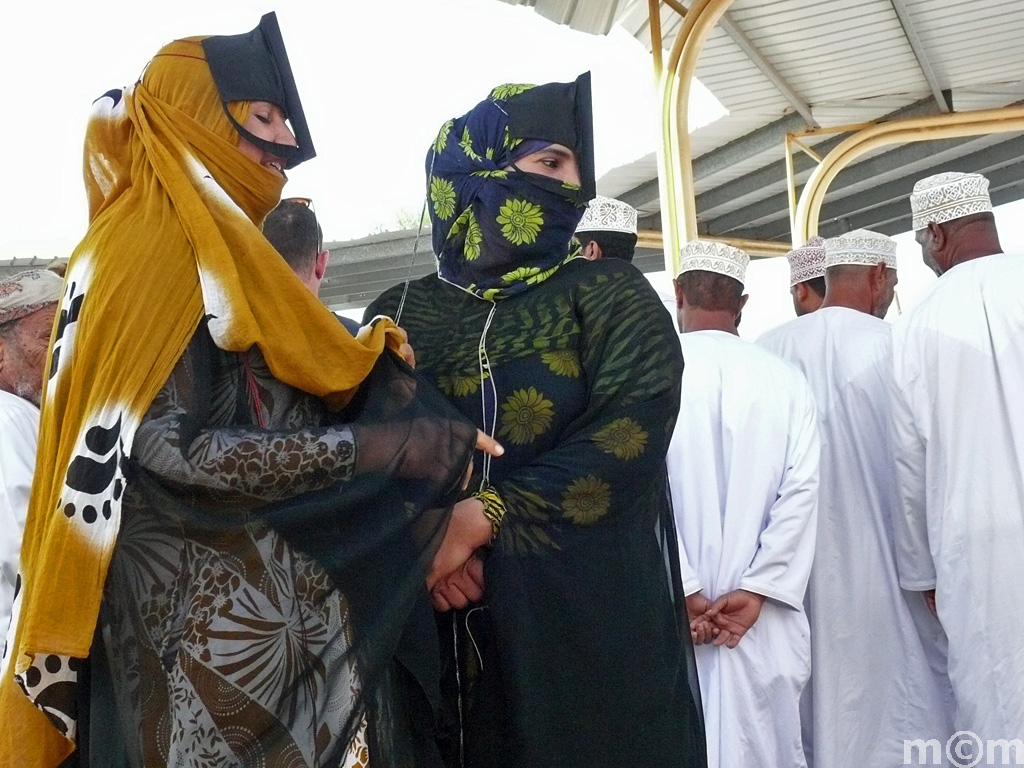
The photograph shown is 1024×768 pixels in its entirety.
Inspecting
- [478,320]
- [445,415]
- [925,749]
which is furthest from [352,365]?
[925,749]

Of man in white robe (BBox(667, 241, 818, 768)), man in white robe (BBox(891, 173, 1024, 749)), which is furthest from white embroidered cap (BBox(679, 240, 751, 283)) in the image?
man in white robe (BBox(891, 173, 1024, 749))

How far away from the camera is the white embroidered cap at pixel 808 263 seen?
14.7 ft

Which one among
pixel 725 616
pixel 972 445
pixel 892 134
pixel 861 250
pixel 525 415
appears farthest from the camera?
pixel 892 134

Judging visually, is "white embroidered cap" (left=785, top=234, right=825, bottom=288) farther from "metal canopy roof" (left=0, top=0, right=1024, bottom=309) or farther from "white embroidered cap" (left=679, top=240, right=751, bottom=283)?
"metal canopy roof" (left=0, top=0, right=1024, bottom=309)

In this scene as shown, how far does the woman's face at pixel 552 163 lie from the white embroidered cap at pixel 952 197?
1830 mm

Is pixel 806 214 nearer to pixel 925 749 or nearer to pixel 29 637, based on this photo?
pixel 925 749

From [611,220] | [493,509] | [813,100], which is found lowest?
[493,509]

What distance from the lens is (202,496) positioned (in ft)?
4.94

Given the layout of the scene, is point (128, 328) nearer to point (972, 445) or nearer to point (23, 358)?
point (23, 358)

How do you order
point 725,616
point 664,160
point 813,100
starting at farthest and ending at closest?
point 813,100 → point 664,160 → point 725,616

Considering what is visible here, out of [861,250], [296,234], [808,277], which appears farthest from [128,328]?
[808,277]

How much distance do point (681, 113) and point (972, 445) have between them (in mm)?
2569

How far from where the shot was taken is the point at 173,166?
1.60m

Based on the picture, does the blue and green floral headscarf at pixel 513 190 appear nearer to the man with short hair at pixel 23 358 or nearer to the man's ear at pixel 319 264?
the man's ear at pixel 319 264
